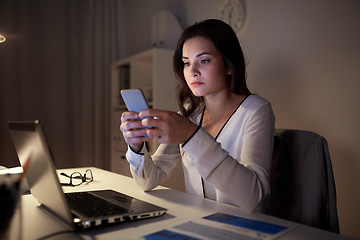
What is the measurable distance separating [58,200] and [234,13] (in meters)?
1.76

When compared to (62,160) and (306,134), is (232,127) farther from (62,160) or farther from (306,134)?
(62,160)

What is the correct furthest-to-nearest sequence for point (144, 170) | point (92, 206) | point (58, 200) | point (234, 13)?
point (234, 13), point (144, 170), point (92, 206), point (58, 200)

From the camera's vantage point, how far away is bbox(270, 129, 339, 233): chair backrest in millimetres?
918

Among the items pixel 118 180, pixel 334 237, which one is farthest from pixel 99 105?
pixel 334 237

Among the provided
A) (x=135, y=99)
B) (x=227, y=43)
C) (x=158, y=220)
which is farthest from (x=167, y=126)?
(x=227, y=43)

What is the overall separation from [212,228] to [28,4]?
9.74ft

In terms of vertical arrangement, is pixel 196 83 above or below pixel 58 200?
above

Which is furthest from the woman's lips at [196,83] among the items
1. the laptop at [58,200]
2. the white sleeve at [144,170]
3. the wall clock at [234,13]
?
the wall clock at [234,13]

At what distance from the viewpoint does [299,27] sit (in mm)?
1651

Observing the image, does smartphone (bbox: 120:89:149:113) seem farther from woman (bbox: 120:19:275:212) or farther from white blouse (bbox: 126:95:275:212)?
white blouse (bbox: 126:95:275:212)

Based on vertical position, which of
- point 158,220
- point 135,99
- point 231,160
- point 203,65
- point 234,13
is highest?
point 234,13

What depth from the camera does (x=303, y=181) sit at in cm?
96

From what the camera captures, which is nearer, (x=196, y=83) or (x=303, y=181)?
(x=303, y=181)

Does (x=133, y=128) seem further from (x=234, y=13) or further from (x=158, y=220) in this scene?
(x=234, y=13)
